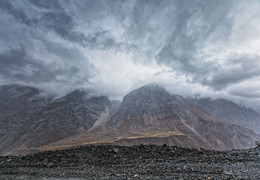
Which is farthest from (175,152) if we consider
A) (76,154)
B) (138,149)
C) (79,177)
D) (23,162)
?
(23,162)

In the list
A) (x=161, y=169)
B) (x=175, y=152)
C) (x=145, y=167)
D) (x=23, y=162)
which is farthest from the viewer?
(x=23, y=162)

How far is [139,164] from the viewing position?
1393 centimetres

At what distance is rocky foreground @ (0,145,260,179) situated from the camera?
1084 centimetres

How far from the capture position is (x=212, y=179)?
926 cm

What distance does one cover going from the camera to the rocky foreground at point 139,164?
1084 centimetres

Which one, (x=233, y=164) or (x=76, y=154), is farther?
(x=76, y=154)

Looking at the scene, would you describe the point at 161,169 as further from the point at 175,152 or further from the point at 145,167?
the point at 175,152

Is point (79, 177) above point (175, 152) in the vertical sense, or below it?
below

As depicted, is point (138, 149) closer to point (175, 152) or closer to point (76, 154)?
point (175, 152)

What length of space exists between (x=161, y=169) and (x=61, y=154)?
13625 mm

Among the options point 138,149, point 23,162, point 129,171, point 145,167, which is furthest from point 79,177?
point 23,162

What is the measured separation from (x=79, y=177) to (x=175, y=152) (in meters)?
9.52

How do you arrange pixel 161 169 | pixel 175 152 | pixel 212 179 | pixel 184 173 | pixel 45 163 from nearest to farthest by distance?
pixel 212 179 < pixel 184 173 < pixel 161 169 < pixel 175 152 < pixel 45 163

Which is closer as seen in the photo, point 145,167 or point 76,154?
point 145,167
